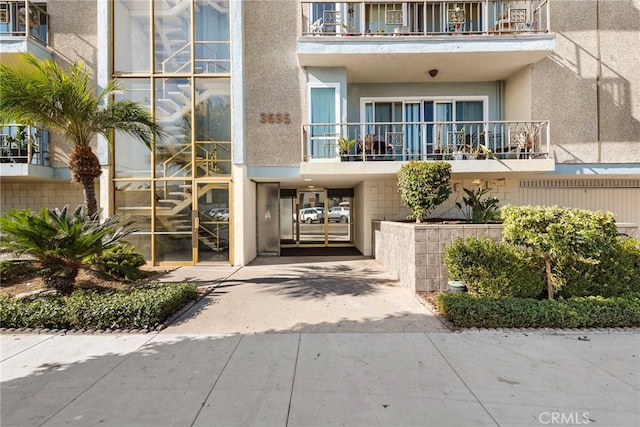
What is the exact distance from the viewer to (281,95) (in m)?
9.97

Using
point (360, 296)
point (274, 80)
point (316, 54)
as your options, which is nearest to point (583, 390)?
point (360, 296)

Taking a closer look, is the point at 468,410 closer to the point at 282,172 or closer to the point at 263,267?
the point at 263,267

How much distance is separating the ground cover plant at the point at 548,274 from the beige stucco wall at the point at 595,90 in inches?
204

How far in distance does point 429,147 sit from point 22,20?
13.9 meters

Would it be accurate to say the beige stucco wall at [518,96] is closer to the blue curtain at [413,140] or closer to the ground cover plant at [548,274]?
the blue curtain at [413,140]

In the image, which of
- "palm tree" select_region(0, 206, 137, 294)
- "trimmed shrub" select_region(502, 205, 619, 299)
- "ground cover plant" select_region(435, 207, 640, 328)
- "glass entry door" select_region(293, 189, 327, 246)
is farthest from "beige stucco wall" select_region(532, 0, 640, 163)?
"palm tree" select_region(0, 206, 137, 294)

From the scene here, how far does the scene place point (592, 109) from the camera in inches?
382

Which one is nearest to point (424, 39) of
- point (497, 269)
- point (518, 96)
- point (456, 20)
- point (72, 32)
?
point (456, 20)

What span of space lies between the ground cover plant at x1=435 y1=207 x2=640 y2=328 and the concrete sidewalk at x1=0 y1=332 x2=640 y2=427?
33cm

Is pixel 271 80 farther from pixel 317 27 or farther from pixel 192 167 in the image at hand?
pixel 192 167

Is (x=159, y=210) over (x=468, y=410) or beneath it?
over

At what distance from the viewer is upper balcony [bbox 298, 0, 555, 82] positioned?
9023 mm

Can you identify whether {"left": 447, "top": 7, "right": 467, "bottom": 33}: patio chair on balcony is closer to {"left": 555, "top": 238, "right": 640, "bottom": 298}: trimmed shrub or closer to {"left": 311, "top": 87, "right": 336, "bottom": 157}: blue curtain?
{"left": 311, "top": 87, "right": 336, "bottom": 157}: blue curtain

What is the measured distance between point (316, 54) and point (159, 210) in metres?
6.76
